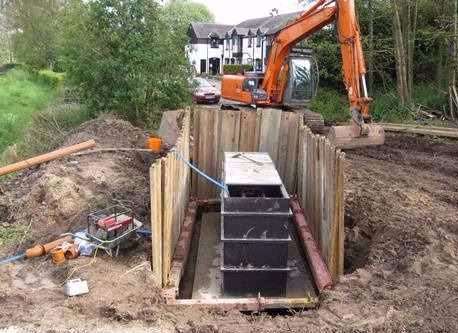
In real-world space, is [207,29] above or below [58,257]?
above

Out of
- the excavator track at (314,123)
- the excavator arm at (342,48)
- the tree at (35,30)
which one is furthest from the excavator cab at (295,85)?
the tree at (35,30)

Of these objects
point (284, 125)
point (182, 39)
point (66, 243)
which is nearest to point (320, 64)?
point (182, 39)

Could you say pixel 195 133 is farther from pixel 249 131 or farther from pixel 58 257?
pixel 58 257

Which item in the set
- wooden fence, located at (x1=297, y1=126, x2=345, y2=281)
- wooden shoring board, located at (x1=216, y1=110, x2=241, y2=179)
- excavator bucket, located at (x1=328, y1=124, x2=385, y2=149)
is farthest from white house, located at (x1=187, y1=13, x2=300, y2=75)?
wooden fence, located at (x1=297, y1=126, x2=345, y2=281)

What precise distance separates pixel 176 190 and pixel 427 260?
137 inches

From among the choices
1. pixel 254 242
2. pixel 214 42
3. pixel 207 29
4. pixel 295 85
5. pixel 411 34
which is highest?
pixel 207 29

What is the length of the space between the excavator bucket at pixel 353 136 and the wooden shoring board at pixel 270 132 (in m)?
2.26

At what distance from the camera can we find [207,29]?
210ft

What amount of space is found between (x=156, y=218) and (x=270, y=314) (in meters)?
2.00

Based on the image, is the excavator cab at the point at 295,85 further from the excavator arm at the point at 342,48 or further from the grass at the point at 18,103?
the grass at the point at 18,103

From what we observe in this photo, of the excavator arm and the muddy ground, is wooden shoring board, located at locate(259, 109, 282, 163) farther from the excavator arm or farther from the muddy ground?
the excavator arm

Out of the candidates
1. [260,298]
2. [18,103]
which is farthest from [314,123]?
[18,103]

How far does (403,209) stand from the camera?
26.1 feet

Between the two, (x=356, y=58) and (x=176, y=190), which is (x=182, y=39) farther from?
(x=176, y=190)
